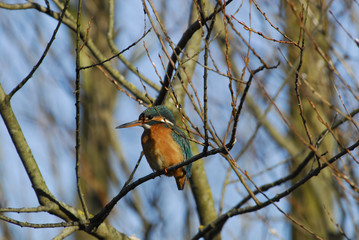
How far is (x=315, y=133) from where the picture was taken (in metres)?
6.55

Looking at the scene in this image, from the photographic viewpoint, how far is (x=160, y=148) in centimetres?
410

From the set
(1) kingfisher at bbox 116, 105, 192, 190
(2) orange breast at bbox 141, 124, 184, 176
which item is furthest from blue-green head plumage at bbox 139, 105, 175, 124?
(2) orange breast at bbox 141, 124, 184, 176

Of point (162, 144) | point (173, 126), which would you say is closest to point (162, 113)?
point (173, 126)

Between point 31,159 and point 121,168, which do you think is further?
point 121,168

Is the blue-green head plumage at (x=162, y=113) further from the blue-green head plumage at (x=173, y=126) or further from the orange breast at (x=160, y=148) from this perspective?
the orange breast at (x=160, y=148)

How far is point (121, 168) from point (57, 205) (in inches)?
163

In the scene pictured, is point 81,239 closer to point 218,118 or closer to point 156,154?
point 218,118

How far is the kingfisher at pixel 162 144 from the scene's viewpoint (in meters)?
4.07

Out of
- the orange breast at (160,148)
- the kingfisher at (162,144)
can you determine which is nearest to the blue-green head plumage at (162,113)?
the kingfisher at (162,144)

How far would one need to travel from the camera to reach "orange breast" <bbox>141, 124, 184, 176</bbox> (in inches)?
160

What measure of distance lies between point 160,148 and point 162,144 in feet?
0.21

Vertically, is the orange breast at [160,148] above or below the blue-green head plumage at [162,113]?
below

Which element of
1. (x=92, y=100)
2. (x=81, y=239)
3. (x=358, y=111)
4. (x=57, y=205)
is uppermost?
(x=92, y=100)

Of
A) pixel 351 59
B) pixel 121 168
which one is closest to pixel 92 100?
pixel 121 168
